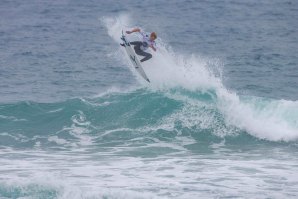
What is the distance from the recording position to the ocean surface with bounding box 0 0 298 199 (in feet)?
49.6

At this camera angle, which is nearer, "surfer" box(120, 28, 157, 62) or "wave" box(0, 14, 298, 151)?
"surfer" box(120, 28, 157, 62)

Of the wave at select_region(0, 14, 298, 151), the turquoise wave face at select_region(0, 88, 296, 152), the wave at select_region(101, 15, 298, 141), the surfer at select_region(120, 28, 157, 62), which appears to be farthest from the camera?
the wave at select_region(101, 15, 298, 141)

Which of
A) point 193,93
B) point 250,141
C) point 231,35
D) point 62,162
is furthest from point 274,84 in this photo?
point 62,162

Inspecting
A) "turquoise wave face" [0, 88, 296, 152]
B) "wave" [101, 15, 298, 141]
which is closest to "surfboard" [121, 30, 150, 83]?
"wave" [101, 15, 298, 141]

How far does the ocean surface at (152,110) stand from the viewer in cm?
1511

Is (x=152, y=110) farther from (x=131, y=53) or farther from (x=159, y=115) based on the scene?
(x=131, y=53)

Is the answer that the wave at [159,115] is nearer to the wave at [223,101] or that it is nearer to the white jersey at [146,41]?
the wave at [223,101]

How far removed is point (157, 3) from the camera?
145 ft

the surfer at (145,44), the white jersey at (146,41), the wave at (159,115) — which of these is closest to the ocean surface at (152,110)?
the wave at (159,115)

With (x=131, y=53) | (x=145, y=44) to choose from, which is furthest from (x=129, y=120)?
(x=145, y=44)

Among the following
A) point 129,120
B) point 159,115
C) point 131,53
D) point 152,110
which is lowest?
point 129,120

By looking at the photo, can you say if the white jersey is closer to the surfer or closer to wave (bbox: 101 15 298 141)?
the surfer

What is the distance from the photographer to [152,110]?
880 inches

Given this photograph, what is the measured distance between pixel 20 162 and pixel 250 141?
692 cm
